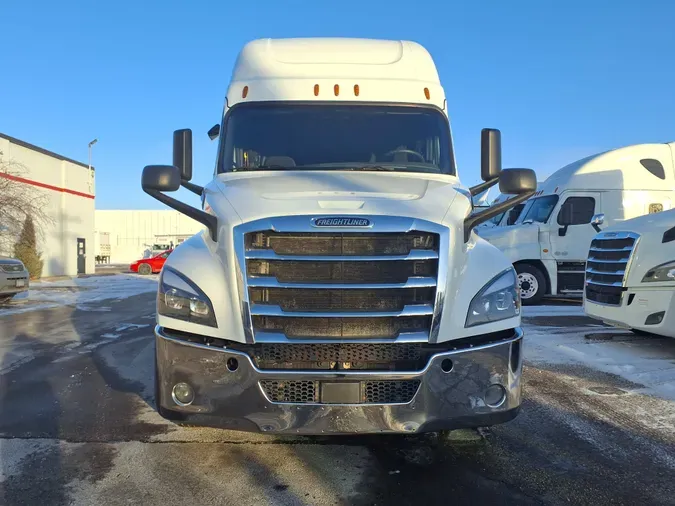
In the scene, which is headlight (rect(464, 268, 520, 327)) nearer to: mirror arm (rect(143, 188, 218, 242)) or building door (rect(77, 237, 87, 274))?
mirror arm (rect(143, 188, 218, 242))

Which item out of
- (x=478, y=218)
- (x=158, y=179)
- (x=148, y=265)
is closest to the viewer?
(x=478, y=218)

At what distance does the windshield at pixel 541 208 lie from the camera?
39.7ft

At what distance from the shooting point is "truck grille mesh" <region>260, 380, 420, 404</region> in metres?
3.03

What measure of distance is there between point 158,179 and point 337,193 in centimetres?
134

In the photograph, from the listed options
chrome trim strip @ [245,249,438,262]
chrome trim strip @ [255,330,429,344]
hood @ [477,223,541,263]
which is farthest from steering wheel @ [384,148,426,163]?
hood @ [477,223,541,263]

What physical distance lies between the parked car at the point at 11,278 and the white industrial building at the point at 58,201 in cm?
990

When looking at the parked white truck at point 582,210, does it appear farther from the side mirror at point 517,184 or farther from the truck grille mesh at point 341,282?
the truck grille mesh at point 341,282

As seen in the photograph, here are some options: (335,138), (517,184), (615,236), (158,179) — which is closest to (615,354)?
(615,236)

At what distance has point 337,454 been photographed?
376 cm

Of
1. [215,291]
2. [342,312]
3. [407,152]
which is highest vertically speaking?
[407,152]

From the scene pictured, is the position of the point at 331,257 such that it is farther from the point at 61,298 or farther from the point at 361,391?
the point at 61,298

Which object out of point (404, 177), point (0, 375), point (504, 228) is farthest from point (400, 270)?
point (504, 228)

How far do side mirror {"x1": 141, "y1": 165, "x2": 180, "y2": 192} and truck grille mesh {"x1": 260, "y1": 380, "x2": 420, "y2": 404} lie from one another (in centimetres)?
170

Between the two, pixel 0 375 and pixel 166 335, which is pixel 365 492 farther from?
pixel 0 375
